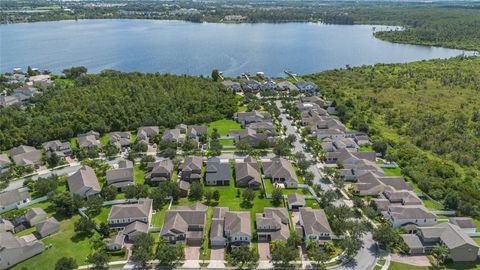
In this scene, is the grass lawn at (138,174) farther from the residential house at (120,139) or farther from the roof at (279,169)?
the roof at (279,169)

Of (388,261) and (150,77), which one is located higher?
(150,77)

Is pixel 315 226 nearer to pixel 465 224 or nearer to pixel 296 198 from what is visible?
pixel 296 198

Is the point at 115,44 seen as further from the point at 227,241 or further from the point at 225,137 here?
the point at 227,241

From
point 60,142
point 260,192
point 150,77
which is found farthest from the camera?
point 150,77

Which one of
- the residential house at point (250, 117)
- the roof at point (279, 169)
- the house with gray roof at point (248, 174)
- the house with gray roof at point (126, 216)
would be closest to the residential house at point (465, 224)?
the roof at point (279, 169)

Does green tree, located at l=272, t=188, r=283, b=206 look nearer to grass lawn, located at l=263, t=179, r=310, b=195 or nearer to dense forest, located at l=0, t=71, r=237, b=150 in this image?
grass lawn, located at l=263, t=179, r=310, b=195

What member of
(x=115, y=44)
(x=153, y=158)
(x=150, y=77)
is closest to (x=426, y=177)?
(x=153, y=158)
